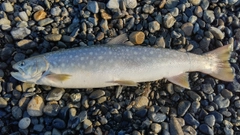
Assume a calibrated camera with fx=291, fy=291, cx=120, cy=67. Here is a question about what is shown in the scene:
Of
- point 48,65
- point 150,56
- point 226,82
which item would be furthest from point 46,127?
point 226,82

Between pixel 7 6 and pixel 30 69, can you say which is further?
pixel 7 6

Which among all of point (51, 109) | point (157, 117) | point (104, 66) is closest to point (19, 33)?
point (51, 109)

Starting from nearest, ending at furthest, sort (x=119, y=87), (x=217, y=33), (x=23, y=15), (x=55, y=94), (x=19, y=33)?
(x=55, y=94), (x=119, y=87), (x=19, y=33), (x=23, y=15), (x=217, y=33)

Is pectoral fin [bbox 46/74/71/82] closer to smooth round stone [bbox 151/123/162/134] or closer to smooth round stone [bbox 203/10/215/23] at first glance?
smooth round stone [bbox 151/123/162/134]

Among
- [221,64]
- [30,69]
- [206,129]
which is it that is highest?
[30,69]

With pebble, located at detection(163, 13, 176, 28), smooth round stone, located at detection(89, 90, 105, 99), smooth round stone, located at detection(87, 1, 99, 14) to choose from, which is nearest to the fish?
smooth round stone, located at detection(89, 90, 105, 99)

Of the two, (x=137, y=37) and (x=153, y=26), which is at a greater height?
(x=153, y=26)

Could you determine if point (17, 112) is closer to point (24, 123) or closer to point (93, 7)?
point (24, 123)

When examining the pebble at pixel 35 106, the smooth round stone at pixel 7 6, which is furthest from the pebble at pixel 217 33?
the smooth round stone at pixel 7 6

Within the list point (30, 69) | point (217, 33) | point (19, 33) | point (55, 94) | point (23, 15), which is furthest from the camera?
point (217, 33)
